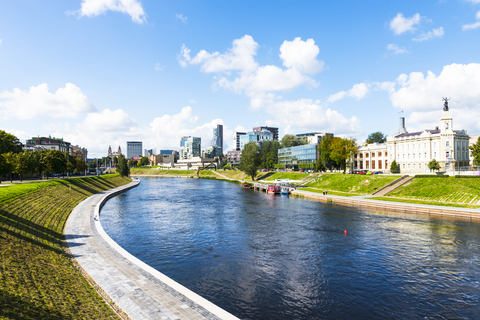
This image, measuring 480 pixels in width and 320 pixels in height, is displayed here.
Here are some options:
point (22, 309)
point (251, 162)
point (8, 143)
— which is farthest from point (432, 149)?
point (8, 143)

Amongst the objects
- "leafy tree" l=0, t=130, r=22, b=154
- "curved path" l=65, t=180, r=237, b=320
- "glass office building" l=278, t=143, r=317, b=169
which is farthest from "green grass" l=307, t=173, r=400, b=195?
"leafy tree" l=0, t=130, r=22, b=154

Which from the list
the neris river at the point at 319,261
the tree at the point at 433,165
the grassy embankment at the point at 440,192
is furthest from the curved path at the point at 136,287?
the tree at the point at 433,165

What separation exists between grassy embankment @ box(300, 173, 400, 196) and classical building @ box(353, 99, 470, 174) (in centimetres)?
Result: 2013

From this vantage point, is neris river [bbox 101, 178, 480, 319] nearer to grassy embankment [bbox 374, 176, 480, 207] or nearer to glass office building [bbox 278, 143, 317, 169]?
grassy embankment [bbox 374, 176, 480, 207]

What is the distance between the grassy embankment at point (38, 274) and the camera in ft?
43.8

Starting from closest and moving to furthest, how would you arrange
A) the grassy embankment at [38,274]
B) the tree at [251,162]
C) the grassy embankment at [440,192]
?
the grassy embankment at [38,274], the grassy embankment at [440,192], the tree at [251,162]

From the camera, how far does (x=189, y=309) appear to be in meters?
14.7

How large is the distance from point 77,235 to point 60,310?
59.9 ft

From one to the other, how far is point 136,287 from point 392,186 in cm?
6560

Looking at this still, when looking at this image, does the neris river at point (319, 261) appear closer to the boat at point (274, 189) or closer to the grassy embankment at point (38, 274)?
the grassy embankment at point (38, 274)

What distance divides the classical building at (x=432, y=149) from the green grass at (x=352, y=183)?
65.5 ft

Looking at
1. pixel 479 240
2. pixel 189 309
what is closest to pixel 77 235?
pixel 189 309

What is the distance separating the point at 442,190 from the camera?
183ft

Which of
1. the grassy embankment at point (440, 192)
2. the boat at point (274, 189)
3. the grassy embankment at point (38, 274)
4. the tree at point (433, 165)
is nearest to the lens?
the grassy embankment at point (38, 274)
